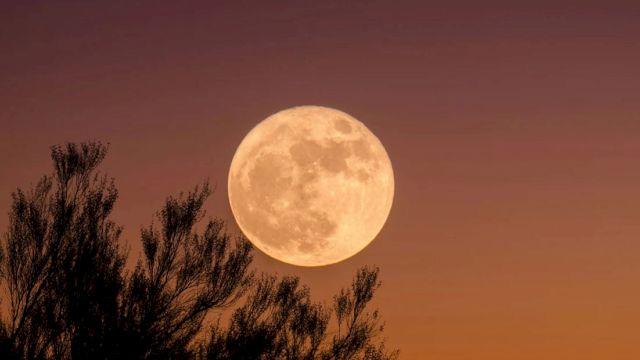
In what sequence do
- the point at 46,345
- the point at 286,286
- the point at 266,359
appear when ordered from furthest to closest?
the point at 286,286 → the point at 266,359 → the point at 46,345

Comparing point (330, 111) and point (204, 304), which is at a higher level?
point (330, 111)

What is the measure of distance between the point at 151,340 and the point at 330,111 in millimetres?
10217

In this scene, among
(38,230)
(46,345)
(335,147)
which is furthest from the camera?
(335,147)

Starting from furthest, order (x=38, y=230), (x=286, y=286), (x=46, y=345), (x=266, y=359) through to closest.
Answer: (x=286, y=286) < (x=266, y=359) < (x=38, y=230) < (x=46, y=345)

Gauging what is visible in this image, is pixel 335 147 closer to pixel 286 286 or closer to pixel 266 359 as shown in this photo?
pixel 286 286

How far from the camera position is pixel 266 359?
20.4 m

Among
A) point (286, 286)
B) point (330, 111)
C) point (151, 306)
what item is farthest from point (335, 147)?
point (151, 306)

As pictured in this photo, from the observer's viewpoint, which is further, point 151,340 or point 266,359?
point 266,359

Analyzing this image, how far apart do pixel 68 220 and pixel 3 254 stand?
1.56 m

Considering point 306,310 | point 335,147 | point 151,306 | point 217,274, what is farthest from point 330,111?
point 151,306

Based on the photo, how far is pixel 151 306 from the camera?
18562mm

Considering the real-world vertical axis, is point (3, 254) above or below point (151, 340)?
above

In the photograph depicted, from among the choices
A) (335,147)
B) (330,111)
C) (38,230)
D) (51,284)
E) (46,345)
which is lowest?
(46,345)

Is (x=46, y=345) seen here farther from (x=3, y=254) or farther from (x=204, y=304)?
(x=204, y=304)
